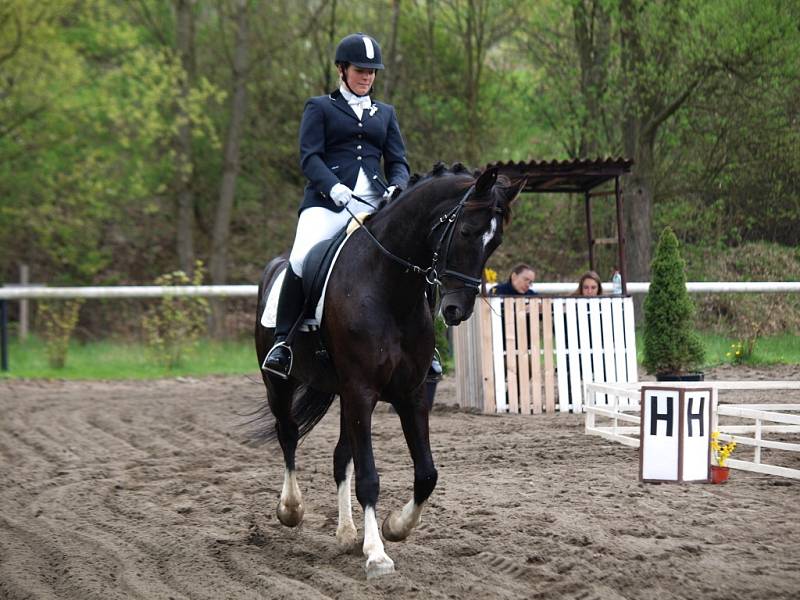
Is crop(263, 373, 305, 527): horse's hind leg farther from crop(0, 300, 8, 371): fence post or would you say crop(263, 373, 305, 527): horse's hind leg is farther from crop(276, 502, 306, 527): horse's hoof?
crop(0, 300, 8, 371): fence post

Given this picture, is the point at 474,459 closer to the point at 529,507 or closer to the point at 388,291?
the point at 529,507

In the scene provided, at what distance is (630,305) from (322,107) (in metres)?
7.04

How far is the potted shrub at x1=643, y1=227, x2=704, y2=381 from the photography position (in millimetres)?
11711

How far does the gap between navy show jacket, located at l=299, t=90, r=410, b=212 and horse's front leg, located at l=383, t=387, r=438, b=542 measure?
1.44 meters

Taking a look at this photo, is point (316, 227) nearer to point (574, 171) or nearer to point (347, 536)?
point (347, 536)

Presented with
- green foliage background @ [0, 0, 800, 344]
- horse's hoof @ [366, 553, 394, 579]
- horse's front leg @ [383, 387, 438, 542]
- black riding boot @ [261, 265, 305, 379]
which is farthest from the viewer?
green foliage background @ [0, 0, 800, 344]

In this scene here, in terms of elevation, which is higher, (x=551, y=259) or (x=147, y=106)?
(x=147, y=106)

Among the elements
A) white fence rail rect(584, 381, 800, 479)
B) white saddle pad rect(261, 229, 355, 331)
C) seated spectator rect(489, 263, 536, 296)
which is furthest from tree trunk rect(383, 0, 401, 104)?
white saddle pad rect(261, 229, 355, 331)

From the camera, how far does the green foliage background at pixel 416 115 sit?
17.1 metres

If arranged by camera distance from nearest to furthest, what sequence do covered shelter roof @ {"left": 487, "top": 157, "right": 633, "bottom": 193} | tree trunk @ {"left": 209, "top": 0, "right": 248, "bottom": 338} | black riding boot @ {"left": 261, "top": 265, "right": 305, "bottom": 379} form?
black riding boot @ {"left": 261, "top": 265, "right": 305, "bottom": 379}, covered shelter roof @ {"left": 487, "top": 157, "right": 633, "bottom": 193}, tree trunk @ {"left": 209, "top": 0, "right": 248, "bottom": 338}

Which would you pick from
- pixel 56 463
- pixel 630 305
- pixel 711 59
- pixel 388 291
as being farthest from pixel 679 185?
pixel 388 291

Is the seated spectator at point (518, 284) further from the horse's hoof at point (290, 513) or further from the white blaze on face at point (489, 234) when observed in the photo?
the white blaze on face at point (489, 234)

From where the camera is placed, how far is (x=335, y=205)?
6.71m

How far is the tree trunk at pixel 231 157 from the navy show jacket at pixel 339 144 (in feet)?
63.1
